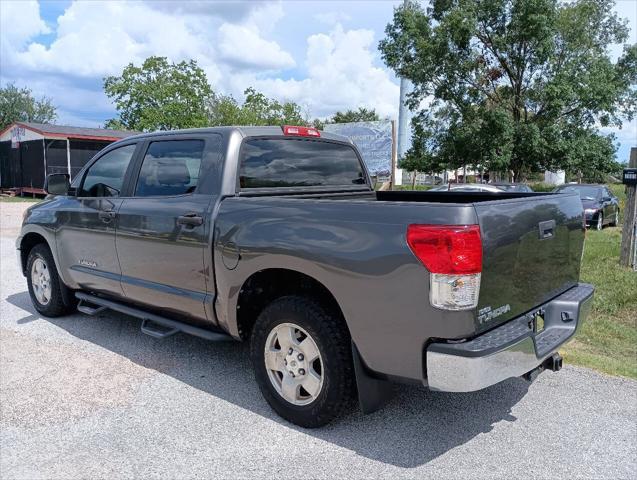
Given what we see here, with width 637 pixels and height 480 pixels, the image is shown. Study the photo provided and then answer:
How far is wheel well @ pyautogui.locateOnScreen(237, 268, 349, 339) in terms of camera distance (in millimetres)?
3471

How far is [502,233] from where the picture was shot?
2988 millimetres

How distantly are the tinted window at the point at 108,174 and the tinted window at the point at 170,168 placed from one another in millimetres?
313

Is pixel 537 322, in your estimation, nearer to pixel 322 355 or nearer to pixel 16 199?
pixel 322 355

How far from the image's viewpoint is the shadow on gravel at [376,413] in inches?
132

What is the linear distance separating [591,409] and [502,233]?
1.74 m

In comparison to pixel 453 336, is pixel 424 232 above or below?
above

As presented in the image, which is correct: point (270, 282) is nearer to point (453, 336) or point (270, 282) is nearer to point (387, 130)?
point (453, 336)

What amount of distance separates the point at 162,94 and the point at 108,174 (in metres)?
30.8

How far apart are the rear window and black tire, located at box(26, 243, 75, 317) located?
2887mm

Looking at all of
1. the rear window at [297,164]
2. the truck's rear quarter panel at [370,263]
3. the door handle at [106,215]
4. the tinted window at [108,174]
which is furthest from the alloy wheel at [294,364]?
the tinted window at [108,174]

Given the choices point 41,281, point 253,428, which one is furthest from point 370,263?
point 41,281

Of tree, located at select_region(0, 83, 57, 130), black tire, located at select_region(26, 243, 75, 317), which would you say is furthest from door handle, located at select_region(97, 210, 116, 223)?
tree, located at select_region(0, 83, 57, 130)

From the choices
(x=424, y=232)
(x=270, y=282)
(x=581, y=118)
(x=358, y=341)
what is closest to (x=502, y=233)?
(x=424, y=232)

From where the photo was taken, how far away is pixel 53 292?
581 cm
